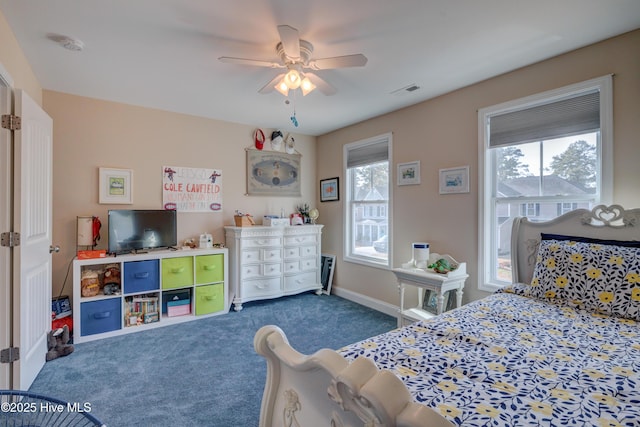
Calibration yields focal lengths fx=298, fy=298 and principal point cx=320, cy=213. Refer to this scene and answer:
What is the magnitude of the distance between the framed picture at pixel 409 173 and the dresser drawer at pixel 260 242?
1804 millimetres

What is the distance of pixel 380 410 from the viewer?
0.62 m

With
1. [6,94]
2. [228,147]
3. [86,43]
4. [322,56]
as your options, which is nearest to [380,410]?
[322,56]

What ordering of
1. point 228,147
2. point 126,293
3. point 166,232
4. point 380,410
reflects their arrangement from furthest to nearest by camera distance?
point 228,147 → point 166,232 → point 126,293 → point 380,410

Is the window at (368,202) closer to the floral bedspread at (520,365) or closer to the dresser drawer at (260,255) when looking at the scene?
the dresser drawer at (260,255)

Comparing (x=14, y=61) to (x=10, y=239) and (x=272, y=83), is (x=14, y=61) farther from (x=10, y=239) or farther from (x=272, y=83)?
(x=272, y=83)

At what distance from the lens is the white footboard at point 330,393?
62 centimetres

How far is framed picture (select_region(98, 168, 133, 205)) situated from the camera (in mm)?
3326

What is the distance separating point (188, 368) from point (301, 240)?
2242 mm

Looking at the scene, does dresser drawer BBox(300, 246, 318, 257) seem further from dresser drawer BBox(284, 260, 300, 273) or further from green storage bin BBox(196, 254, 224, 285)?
green storage bin BBox(196, 254, 224, 285)

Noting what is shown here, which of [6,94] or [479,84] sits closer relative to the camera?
[6,94]

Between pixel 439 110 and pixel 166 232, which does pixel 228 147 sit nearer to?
pixel 166 232

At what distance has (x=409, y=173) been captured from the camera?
3.49 meters

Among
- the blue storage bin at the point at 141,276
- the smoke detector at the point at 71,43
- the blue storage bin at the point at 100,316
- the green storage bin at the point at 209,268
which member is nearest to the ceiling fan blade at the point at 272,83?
the smoke detector at the point at 71,43

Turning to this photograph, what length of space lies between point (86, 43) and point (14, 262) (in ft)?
5.26
